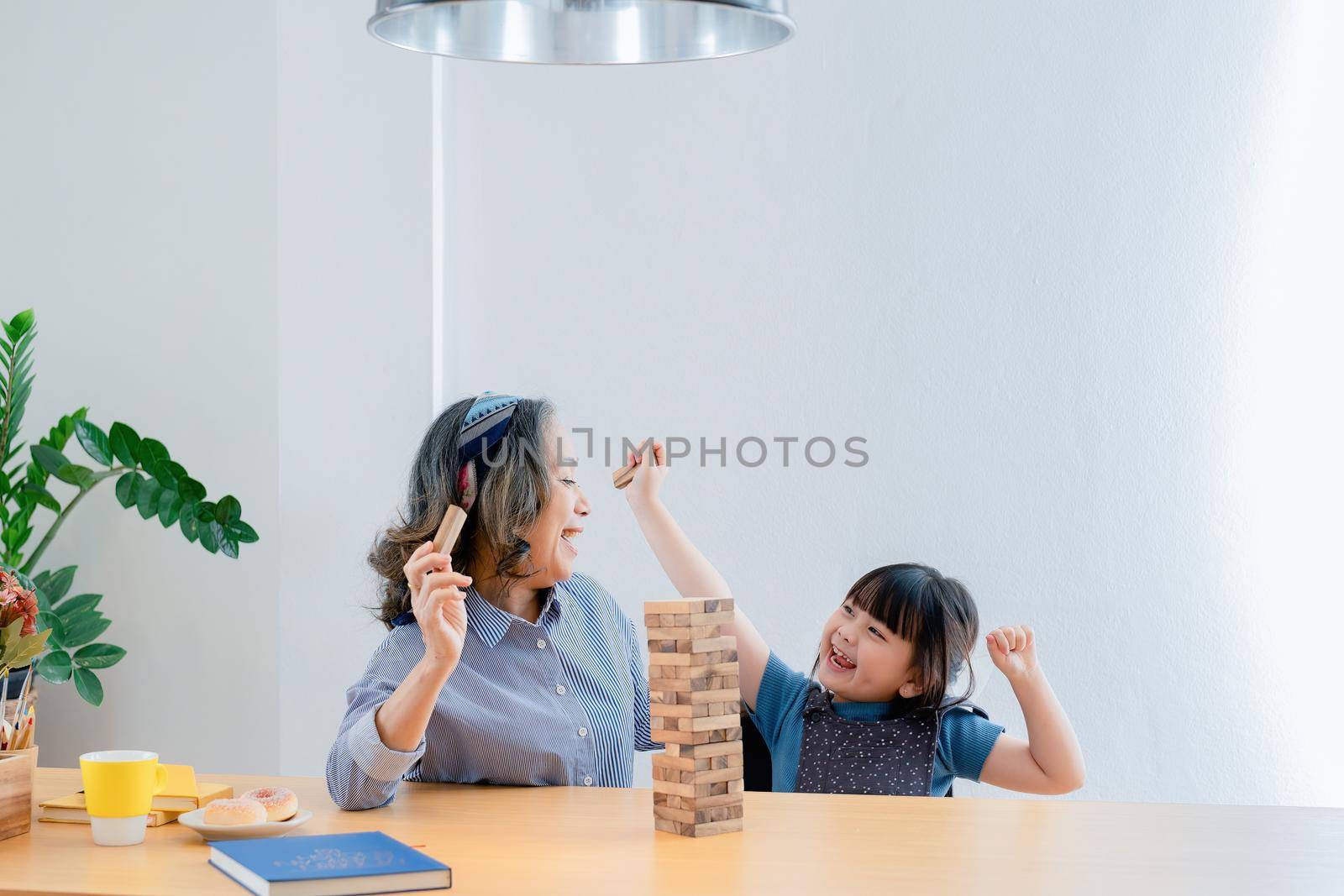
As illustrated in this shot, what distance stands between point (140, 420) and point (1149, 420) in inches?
101

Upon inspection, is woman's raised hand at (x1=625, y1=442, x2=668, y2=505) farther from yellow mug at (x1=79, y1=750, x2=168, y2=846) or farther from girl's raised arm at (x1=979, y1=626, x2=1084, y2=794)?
yellow mug at (x1=79, y1=750, x2=168, y2=846)

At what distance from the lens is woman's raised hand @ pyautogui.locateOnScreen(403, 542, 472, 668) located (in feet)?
5.14

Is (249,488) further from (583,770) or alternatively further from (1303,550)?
(1303,550)

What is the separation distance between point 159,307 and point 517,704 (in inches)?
77.4

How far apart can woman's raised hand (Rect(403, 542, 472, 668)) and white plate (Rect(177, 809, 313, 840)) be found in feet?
0.85

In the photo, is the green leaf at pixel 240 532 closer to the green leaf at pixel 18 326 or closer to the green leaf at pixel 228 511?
the green leaf at pixel 228 511

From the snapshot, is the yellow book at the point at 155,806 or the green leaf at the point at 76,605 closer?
the yellow book at the point at 155,806

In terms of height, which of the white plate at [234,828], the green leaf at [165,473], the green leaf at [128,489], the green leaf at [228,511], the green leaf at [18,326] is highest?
the green leaf at [18,326]

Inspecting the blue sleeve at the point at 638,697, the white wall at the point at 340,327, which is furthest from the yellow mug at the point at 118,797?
the white wall at the point at 340,327

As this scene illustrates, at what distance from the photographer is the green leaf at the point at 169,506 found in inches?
118

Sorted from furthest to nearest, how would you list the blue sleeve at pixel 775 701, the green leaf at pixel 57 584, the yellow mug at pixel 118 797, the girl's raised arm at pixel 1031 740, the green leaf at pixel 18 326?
the green leaf at pixel 57 584
the green leaf at pixel 18 326
the blue sleeve at pixel 775 701
the girl's raised arm at pixel 1031 740
the yellow mug at pixel 118 797

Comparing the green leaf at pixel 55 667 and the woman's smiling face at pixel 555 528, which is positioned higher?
the woman's smiling face at pixel 555 528

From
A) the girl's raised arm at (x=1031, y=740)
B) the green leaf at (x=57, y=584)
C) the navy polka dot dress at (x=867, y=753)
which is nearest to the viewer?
the girl's raised arm at (x=1031, y=740)

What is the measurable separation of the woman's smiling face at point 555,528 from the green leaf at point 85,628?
155 centimetres
